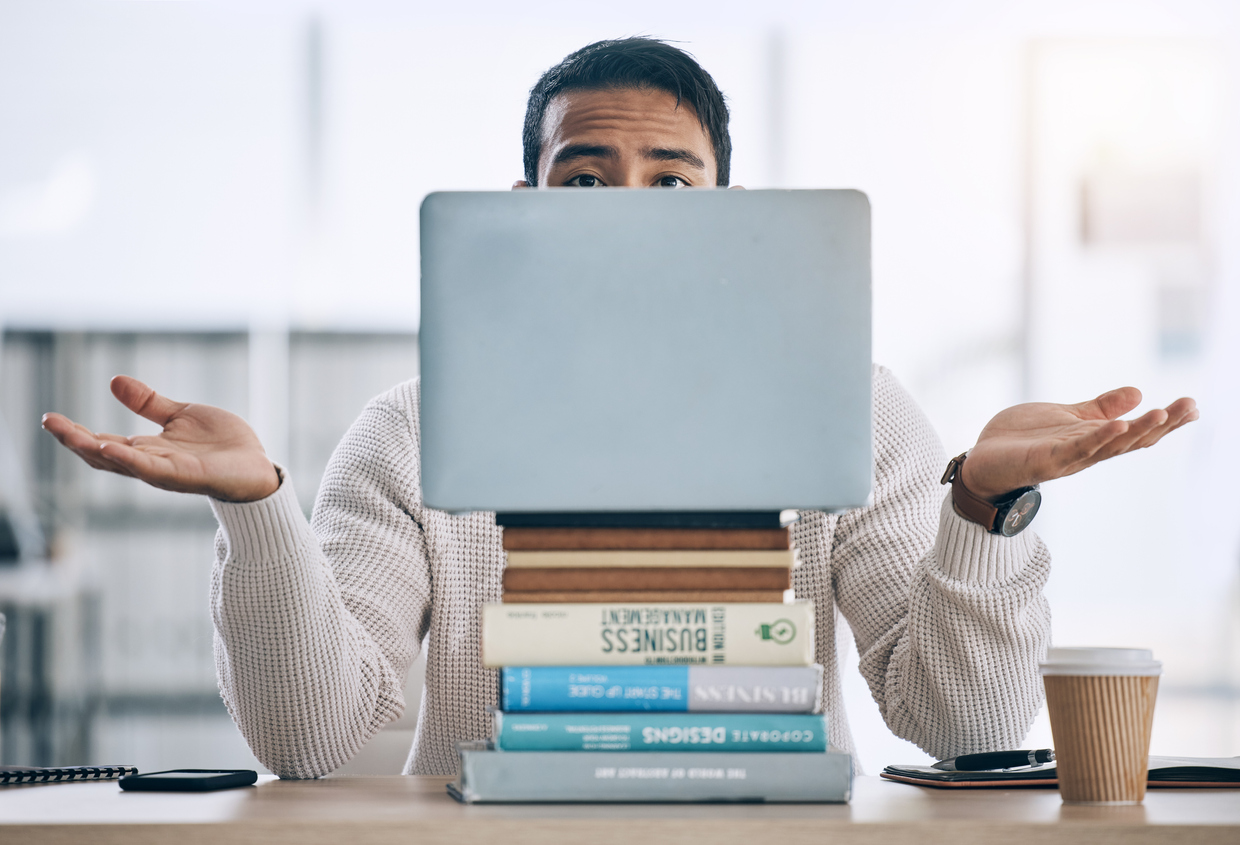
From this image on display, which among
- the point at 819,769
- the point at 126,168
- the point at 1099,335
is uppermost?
the point at 126,168

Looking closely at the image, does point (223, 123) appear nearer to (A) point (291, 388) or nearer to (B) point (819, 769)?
(A) point (291, 388)

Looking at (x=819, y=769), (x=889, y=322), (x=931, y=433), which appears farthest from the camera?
(x=889, y=322)

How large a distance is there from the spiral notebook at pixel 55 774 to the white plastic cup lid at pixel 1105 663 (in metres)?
0.66

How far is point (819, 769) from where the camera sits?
0.62 m

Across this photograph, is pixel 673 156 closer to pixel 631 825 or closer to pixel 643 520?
pixel 643 520

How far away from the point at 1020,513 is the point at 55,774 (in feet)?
2.42

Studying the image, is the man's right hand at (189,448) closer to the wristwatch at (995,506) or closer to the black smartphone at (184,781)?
the black smartphone at (184,781)

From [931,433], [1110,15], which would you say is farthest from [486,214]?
[1110,15]

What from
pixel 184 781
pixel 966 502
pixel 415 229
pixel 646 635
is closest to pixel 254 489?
pixel 184 781

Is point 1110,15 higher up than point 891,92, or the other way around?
point 1110,15

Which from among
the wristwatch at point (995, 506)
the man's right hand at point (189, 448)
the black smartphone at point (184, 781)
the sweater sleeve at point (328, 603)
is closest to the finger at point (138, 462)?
the man's right hand at point (189, 448)

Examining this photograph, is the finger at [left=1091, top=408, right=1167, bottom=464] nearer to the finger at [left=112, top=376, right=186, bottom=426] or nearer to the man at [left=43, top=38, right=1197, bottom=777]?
Result: the man at [left=43, top=38, right=1197, bottom=777]

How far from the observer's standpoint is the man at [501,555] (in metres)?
0.74

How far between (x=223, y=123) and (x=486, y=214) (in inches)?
129
